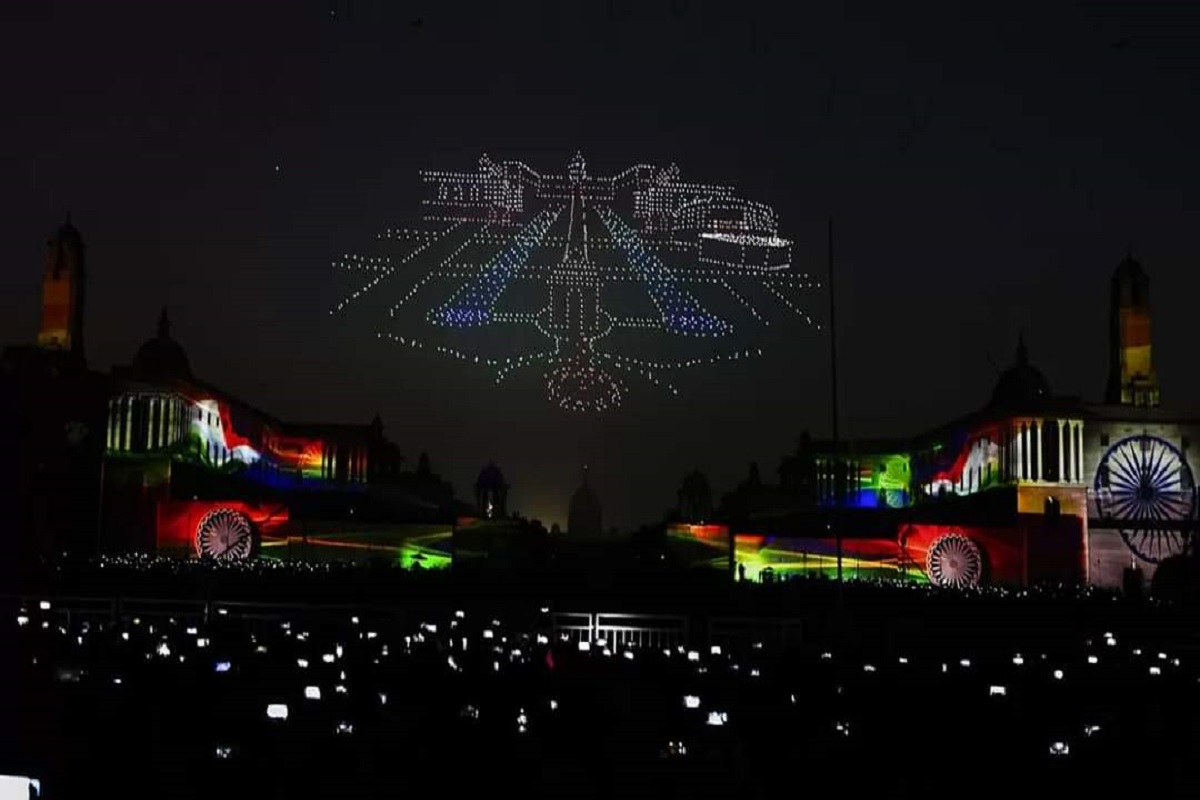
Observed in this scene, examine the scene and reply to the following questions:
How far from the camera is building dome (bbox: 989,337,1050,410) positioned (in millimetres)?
86688

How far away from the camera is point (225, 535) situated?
68562 mm

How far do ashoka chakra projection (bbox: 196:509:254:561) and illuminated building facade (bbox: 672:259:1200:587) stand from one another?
1887cm

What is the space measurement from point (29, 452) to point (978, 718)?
45564 millimetres

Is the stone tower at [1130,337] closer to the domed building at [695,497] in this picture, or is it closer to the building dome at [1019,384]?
the building dome at [1019,384]

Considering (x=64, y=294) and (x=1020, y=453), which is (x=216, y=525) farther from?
(x=1020, y=453)

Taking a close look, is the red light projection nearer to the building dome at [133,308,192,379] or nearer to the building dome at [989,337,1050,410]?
the building dome at [133,308,192,379]

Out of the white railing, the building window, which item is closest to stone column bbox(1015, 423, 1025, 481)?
the building window

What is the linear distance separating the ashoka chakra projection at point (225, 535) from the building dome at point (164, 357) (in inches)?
678

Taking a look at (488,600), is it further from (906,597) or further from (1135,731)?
(1135,731)

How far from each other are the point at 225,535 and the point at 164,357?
23599 mm

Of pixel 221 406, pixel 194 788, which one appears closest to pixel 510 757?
pixel 194 788

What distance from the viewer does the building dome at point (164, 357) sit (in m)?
86.5

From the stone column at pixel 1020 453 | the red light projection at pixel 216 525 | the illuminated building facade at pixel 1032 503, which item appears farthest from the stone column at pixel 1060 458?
the red light projection at pixel 216 525

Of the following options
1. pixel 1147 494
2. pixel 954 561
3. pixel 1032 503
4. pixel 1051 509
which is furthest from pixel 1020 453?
pixel 954 561
